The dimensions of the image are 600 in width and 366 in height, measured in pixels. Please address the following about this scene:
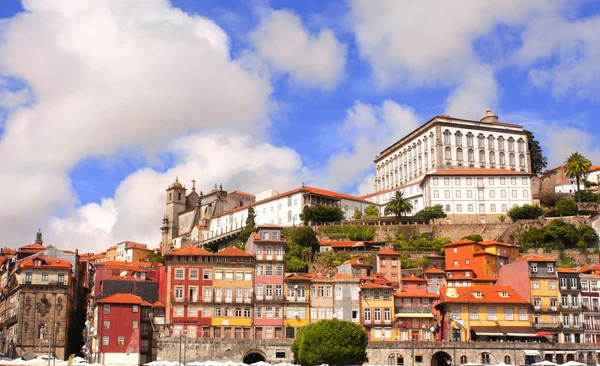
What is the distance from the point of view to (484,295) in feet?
257

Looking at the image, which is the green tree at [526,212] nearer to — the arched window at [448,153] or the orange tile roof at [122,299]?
the arched window at [448,153]

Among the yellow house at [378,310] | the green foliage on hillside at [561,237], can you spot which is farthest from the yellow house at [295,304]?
the green foliage on hillside at [561,237]

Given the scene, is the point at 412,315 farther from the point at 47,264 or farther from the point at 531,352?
the point at 47,264

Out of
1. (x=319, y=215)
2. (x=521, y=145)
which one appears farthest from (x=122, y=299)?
(x=521, y=145)

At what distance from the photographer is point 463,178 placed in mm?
123688

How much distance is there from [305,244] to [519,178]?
39021 millimetres

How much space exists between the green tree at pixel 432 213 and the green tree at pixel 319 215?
44.2ft

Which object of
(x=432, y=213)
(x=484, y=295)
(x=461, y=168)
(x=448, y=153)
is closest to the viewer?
(x=484, y=295)

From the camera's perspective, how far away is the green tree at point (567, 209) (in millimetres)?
112062

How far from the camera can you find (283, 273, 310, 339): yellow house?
255 ft

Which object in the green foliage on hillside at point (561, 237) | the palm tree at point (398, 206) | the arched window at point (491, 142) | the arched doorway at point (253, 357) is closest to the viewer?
the arched doorway at point (253, 357)

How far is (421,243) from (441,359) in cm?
3390

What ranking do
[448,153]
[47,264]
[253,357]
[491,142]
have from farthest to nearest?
1. [491,142]
2. [448,153]
3. [47,264]
4. [253,357]

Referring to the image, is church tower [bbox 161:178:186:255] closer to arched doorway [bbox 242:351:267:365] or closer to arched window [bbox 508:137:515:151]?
arched window [bbox 508:137:515:151]
